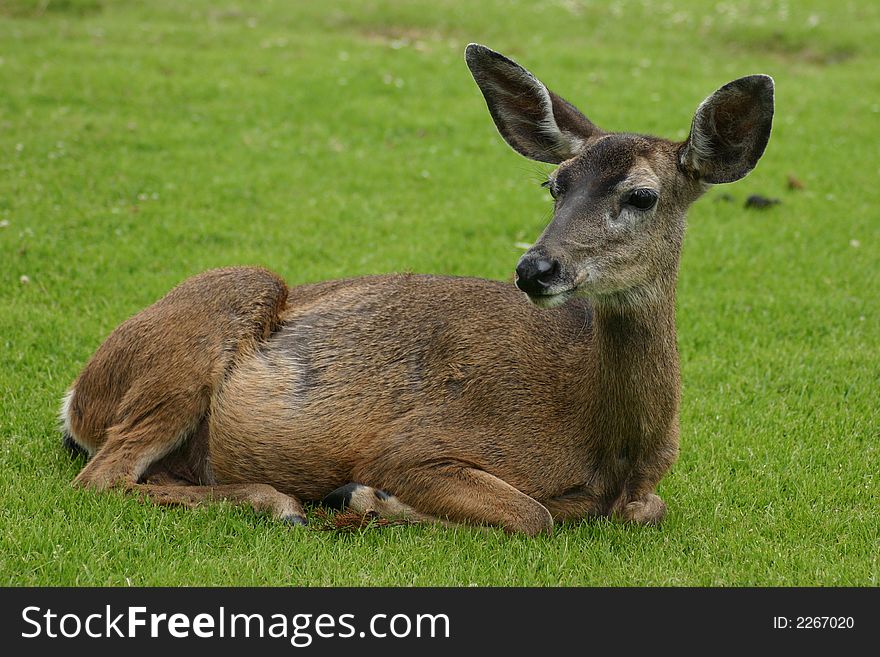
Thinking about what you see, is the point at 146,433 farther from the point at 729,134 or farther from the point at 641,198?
the point at 729,134

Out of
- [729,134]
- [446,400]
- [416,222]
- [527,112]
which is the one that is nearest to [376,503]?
[446,400]

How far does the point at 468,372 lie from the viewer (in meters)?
6.37

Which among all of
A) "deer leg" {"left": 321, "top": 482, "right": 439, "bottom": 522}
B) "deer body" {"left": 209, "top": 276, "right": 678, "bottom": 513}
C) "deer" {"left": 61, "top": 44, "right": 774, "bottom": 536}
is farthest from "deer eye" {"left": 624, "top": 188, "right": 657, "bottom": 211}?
"deer leg" {"left": 321, "top": 482, "right": 439, "bottom": 522}

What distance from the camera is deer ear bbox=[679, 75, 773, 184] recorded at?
5.95m

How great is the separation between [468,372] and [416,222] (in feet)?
18.7

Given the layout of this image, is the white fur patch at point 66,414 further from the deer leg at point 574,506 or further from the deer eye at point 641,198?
the deer eye at point 641,198

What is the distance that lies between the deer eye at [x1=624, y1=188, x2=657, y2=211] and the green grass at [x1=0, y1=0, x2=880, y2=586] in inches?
58.7

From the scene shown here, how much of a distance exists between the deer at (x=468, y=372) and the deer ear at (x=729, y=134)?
0.04 ft

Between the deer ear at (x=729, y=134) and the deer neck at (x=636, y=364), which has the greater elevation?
the deer ear at (x=729, y=134)

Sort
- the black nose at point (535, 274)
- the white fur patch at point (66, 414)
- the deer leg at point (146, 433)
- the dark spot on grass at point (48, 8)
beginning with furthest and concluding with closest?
1. the dark spot on grass at point (48, 8)
2. the white fur patch at point (66, 414)
3. the deer leg at point (146, 433)
4. the black nose at point (535, 274)

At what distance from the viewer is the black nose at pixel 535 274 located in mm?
5371

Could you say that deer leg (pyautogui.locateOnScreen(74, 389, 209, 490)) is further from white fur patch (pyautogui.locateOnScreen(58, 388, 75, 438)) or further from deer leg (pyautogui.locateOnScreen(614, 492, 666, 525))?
deer leg (pyautogui.locateOnScreen(614, 492, 666, 525))

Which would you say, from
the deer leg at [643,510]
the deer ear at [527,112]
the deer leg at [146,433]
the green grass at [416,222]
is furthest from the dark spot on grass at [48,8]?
the deer leg at [643,510]
